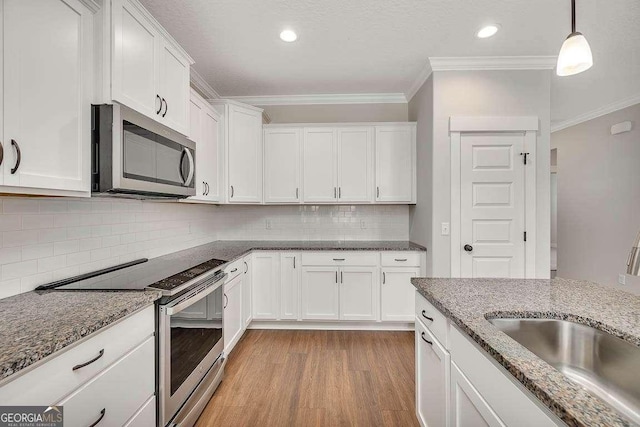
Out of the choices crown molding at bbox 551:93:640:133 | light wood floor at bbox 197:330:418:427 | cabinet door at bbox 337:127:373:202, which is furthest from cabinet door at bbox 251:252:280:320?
crown molding at bbox 551:93:640:133

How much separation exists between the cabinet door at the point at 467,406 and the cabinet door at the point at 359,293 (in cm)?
185

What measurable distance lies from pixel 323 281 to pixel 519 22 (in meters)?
2.74

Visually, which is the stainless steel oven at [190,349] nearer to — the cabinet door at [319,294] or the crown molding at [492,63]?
the cabinet door at [319,294]

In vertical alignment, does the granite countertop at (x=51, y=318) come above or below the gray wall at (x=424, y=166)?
below

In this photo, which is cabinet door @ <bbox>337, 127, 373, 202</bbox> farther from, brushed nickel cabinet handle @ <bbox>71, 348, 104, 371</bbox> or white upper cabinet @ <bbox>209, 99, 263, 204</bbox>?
brushed nickel cabinet handle @ <bbox>71, 348, 104, 371</bbox>

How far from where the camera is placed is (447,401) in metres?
1.23

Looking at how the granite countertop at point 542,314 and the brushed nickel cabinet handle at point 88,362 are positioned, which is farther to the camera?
the brushed nickel cabinet handle at point 88,362

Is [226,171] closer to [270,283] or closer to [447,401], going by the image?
[270,283]

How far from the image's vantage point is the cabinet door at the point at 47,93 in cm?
103

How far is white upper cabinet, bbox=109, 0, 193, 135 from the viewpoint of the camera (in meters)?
1.43

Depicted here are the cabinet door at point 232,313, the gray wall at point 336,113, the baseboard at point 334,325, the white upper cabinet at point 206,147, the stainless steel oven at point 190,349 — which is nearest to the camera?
the stainless steel oven at point 190,349

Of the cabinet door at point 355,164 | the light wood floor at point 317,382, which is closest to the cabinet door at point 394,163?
the cabinet door at point 355,164

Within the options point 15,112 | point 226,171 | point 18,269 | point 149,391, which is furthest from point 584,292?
point 226,171

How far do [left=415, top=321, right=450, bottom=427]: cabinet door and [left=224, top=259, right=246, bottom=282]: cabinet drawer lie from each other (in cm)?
155
